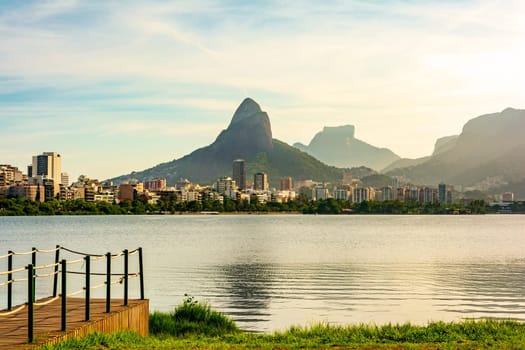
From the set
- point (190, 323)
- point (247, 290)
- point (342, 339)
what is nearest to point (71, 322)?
point (190, 323)

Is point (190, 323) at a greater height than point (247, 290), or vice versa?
point (190, 323)

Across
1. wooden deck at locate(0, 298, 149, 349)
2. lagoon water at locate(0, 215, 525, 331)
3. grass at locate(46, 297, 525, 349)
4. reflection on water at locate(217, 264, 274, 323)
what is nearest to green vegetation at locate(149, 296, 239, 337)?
grass at locate(46, 297, 525, 349)

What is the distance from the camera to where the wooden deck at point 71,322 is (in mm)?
15359

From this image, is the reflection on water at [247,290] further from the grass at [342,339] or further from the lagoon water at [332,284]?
the grass at [342,339]

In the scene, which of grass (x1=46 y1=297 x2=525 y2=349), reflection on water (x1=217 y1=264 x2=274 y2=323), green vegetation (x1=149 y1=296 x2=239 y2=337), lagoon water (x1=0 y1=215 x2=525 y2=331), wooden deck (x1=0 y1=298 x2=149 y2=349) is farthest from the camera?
lagoon water (x1=0 y1=215 x2=525 y2=331)

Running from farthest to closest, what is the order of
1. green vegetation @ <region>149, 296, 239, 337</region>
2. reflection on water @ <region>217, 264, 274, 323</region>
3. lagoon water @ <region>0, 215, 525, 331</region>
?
lagoon water @ <region>0, 215, 525, 331</region>
reflection on water @ <region>217, 264, 274, 323</region>
green vegetation @ <region>149, 296, 239, 337</region>

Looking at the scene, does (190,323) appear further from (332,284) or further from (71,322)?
(332,284)

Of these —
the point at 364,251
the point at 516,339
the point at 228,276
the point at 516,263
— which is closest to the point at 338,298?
the point at 228,276

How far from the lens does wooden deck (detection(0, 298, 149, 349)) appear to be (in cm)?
1536

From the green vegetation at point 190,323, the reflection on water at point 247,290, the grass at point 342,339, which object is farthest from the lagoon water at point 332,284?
the grass at point 342,339

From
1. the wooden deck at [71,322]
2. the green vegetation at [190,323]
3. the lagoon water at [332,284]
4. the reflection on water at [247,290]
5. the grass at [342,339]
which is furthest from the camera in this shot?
the lagoon water at [332,284]

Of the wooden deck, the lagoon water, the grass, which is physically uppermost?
the wooden deck

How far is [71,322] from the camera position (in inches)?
682

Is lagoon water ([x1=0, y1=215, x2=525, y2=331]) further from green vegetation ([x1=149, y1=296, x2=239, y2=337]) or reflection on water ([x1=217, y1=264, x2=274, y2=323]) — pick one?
green vegetation ([x1=149, y1=296, x2=239, y2=337])
